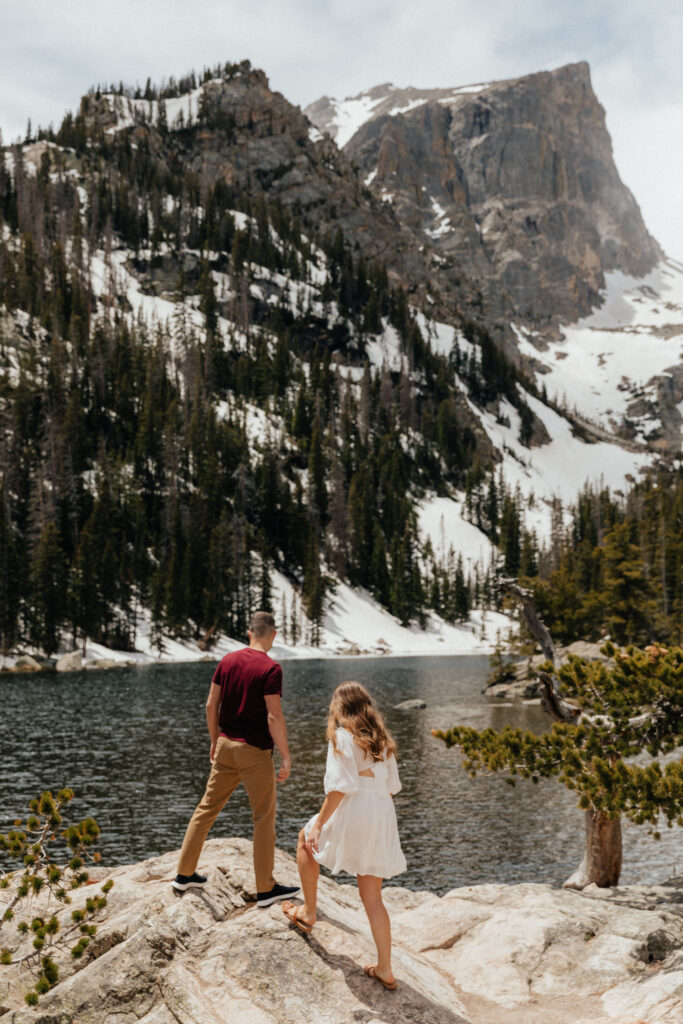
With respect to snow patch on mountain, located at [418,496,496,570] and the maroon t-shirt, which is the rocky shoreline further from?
snow patch on mountain, located at [418,496,496,570]

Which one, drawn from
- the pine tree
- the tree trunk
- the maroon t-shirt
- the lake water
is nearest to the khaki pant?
the maroon t-shirt

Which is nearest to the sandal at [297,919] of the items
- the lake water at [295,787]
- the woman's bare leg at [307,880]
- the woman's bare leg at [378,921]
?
the woman's bare leg at [307,880]

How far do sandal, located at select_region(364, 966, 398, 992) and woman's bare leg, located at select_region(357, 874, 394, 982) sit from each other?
0.03 meters

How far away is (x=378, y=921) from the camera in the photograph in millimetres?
6707

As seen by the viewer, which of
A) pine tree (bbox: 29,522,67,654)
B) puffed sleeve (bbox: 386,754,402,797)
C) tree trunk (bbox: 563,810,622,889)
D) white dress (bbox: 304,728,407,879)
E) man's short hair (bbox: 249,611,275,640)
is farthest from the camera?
pine tree (bbox: 29,522,67,654)

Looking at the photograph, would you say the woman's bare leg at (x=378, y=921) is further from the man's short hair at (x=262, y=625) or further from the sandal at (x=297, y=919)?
the man's short hair at (x=262, y=625)

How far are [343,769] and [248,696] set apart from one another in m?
1.24

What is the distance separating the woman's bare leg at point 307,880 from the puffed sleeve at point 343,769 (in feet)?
2.16

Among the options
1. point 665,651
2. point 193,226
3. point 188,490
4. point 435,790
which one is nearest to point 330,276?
point 193,226

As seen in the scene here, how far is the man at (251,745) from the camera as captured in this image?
7336mm

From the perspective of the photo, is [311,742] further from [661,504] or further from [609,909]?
[661,504]

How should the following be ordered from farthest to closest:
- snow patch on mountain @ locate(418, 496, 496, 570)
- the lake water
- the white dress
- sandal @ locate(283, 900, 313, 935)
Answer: snow patch on mountain @ locate(418, 496, 496, 570) → the lake water → sandal @ locate(283, 900, 313, 935) → the white dress

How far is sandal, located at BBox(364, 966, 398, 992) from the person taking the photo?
6737 mm

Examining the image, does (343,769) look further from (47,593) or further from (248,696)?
(47,593)
